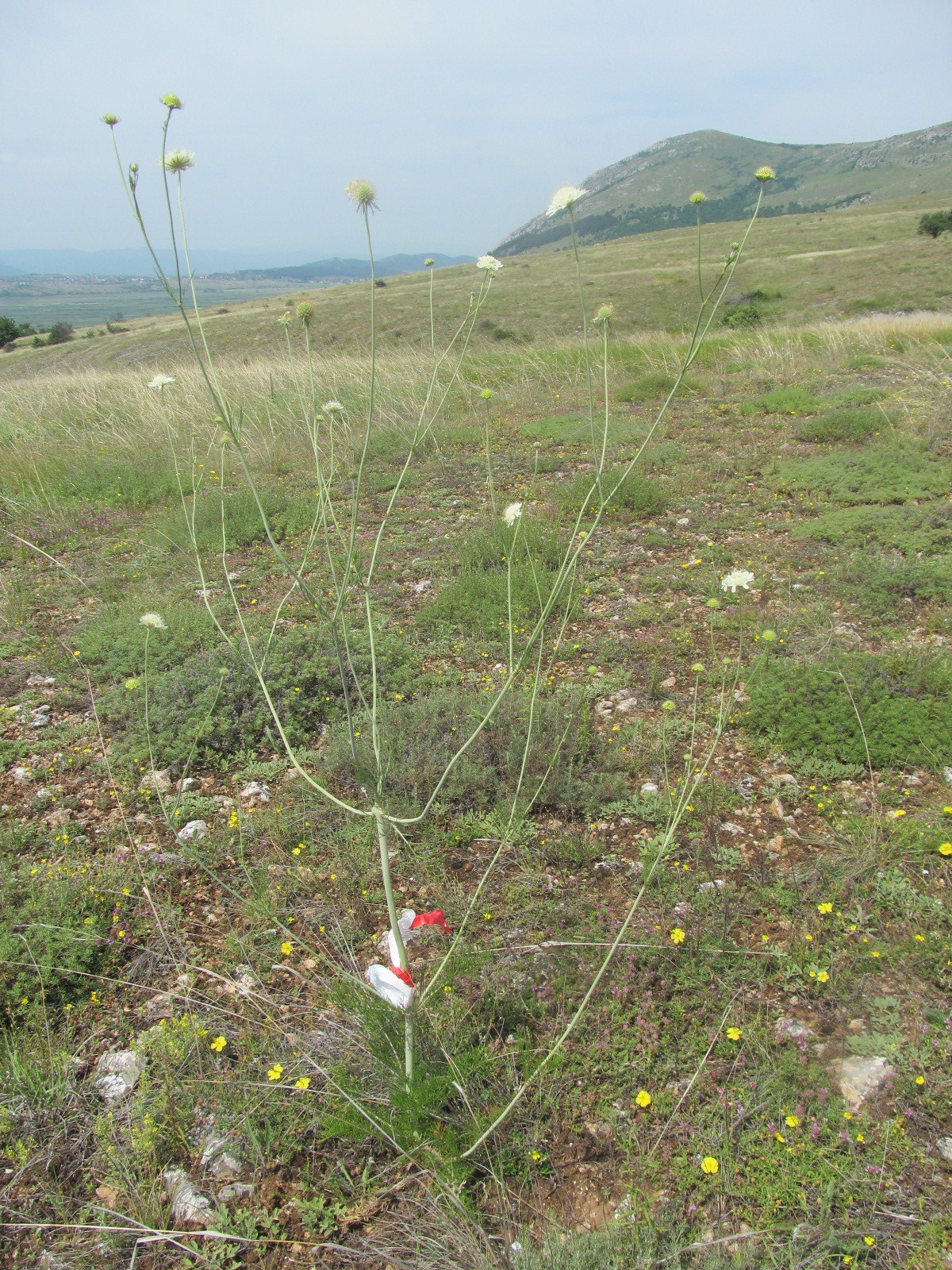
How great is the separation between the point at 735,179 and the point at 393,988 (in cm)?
17304

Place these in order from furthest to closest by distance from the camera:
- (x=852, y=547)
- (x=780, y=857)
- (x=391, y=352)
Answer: (x=391, y=352) → (x=852, y=547) → (x=780, y=857)

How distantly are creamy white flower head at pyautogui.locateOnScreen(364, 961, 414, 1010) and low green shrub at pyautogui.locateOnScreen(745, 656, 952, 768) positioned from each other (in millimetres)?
1930

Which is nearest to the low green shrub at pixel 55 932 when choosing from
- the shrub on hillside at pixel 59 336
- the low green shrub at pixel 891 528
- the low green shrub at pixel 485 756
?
the low green shrub at pixel 485 756

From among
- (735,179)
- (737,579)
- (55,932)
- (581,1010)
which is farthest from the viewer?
(735,179)

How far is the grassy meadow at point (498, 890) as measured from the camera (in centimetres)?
141

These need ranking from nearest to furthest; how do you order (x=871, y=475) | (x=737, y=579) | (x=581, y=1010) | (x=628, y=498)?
(x=581, y=1010) < (x=737, y=579) < (x=871, y=475) < (x=628, y=498)

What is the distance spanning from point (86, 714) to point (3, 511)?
3574mm

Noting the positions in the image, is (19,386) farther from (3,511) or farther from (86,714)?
(86,714)

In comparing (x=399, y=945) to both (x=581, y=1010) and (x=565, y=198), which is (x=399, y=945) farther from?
(x=565, y=198)

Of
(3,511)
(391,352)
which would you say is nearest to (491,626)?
(3,511)

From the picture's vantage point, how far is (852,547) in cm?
430

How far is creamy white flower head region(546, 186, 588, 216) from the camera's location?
5.80ft

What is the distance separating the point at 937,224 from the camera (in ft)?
118

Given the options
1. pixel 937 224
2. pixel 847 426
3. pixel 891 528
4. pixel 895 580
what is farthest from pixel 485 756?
pixel 937 224
